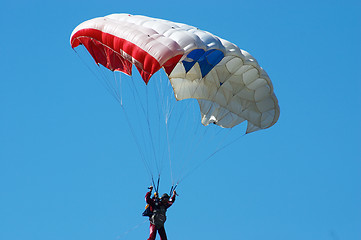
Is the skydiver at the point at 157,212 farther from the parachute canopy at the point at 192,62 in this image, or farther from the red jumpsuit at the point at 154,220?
the parachute canopy at the point at 192,62

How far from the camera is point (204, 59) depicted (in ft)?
97.0

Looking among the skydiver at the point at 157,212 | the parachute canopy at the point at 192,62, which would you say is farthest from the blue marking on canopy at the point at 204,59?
the skydiver at the point at 157,212

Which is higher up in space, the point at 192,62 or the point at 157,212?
the point at 192,62

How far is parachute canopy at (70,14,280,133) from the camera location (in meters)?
28.4

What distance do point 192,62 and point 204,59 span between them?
361mm

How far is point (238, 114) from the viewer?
1261 inches

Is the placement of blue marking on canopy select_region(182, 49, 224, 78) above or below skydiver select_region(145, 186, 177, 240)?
above

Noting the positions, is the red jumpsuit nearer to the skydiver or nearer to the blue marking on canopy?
the skydiver

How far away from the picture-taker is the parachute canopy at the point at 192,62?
28438 millimetres

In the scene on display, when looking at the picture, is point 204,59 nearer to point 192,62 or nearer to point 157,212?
point 192,62

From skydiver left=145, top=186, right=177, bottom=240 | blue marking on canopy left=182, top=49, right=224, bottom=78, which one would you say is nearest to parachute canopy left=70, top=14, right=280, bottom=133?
blue marking on canopy left=182, top=49, right=224, bottom=78

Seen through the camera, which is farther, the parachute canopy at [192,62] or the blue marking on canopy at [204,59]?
the blue marking on canopy at [204,59]

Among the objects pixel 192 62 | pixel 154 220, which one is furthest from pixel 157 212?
pixel 192 62

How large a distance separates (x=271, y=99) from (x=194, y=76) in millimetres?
2446
